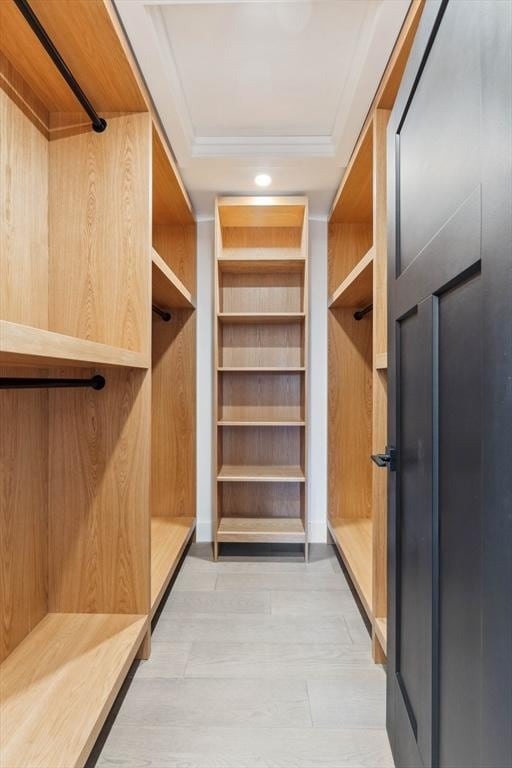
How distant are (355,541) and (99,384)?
162cm

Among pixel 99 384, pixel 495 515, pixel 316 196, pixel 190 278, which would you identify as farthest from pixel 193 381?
pixel 495 515

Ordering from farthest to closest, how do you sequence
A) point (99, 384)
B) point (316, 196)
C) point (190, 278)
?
point (190, 278) < point (316, 196) < point (99, 384)

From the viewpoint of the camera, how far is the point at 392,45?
139 cm

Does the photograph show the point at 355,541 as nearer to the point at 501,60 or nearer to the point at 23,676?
the point at 23,676

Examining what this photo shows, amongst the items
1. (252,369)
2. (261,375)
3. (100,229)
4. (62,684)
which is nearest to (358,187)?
(252,369)

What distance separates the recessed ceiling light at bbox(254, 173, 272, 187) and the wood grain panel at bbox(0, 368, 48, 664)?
154cm

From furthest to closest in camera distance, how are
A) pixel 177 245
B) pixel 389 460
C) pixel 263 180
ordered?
pixel 177 245 < pixel 263 180 < pixel 389 460

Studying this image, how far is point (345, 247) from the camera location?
2766 millimetres

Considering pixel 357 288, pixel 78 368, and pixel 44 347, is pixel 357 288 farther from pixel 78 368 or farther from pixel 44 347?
pixel 44 347

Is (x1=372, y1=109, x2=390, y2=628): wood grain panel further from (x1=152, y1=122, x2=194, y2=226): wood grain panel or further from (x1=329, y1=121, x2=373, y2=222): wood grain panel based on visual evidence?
(x1=152, y1=122, x2=194, y2=226): wood grain panel

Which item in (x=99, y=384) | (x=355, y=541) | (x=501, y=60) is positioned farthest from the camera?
(x=355, y=541)

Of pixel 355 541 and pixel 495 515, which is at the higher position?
pixel 495 515

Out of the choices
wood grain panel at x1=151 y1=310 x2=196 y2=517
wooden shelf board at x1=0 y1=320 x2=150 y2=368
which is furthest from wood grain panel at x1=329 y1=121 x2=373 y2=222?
wooden shelf board at x1=0 y1=320 x2=150 y2=368

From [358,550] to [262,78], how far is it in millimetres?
2212
